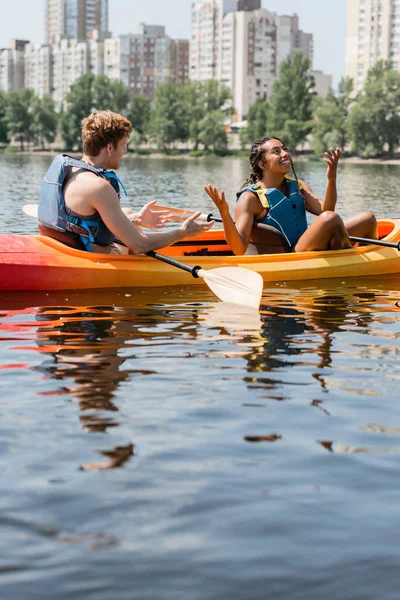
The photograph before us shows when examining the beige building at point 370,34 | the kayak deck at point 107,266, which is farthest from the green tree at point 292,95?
the kayak deck at point 107,266

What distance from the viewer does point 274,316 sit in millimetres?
6961

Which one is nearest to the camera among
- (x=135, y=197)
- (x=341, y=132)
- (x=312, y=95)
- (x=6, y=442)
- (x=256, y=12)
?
(x=6, y=442)

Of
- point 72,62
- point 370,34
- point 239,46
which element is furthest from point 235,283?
point 72,62

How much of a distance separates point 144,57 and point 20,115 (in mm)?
46927

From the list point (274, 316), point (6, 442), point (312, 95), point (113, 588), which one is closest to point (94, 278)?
point (274, 316)

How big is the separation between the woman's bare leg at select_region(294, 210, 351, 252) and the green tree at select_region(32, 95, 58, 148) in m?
110

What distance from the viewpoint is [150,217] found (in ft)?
26.2

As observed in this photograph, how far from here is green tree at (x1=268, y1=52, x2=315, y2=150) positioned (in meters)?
95.7

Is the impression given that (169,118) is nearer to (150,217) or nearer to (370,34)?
(370,34)

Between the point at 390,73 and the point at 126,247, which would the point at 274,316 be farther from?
the point at 390,73

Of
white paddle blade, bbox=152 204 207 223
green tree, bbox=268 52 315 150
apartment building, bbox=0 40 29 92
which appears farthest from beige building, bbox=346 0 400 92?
white paddle blade, bbox=152 204 207 223

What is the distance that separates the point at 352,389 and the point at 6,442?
1.79 metres

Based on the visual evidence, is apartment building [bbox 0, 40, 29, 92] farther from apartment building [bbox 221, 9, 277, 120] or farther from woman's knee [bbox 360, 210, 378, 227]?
woman's knee [bbox 360, 210, 378, 227]

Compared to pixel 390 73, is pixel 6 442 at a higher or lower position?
lower
